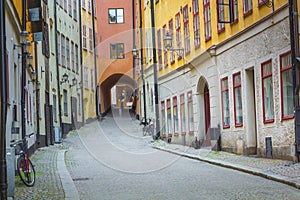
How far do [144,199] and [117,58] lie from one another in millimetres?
45954

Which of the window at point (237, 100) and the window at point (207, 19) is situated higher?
the window at point (207, 19)

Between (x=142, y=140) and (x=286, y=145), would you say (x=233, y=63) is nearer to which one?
(x=286, y=145)

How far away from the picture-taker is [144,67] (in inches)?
1697

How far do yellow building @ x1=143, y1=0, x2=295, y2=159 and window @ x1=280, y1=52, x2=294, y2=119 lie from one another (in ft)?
0.09

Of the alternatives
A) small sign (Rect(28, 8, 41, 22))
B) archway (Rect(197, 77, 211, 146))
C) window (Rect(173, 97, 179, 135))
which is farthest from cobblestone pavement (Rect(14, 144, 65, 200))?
window (Rect(173, 97, 179, 135))

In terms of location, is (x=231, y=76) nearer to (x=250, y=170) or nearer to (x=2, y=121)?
(x=250, y=170)

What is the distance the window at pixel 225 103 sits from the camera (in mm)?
21484

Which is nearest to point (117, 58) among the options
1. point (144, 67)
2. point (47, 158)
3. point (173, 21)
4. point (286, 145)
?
point (144, 67)

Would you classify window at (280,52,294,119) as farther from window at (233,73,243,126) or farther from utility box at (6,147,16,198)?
utility box at (6,147,16,198)

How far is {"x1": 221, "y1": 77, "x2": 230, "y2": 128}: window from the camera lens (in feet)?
70.5

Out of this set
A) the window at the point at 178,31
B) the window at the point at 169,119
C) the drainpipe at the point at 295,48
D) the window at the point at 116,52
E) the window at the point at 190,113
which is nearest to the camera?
the drainpipe at the point at 295,48

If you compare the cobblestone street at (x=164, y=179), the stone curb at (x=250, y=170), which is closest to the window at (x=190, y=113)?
the cobblestone street at (x=164, y=179)

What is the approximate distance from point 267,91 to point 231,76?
3.20 metres

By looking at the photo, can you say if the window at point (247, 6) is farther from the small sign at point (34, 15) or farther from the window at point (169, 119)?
the window at point (169, 119)
